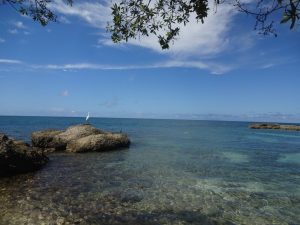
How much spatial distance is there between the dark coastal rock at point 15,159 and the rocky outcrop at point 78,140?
26.1 ft

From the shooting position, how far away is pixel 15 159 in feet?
56.6

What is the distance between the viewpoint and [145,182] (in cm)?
1574

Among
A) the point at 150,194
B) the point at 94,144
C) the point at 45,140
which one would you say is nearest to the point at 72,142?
the point at 94,144

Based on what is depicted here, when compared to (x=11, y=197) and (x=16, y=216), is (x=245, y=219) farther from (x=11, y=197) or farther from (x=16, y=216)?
(x=11, y=197)

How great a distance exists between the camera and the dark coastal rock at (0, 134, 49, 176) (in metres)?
16.7

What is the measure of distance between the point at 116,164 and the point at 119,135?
1083cm

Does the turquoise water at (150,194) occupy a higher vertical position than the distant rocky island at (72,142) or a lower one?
lower

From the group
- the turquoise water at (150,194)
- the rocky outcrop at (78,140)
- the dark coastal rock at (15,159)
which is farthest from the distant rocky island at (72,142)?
the turquoise water at (150,194)

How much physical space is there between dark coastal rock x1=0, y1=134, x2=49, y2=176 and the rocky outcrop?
26.1ft

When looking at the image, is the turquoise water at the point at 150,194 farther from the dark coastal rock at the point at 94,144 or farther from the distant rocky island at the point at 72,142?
the dark coastal rock at the point at 94,144

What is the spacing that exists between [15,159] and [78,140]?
10450 mm

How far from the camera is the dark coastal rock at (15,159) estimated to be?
54.6 ft

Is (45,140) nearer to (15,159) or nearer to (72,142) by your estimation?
(72,142)

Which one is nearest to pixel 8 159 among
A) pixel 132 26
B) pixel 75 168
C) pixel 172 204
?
pixel 75 168
